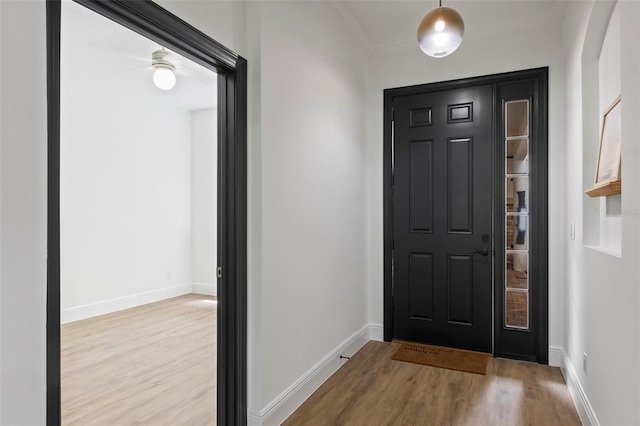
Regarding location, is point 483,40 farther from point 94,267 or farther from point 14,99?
point 94,267

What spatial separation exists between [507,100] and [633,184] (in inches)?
87.3

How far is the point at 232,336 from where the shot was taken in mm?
2176

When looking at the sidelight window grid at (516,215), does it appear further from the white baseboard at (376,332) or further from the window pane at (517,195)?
the white baseboard at (376,332)

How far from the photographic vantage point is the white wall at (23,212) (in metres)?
1.14

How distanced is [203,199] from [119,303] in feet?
6.40

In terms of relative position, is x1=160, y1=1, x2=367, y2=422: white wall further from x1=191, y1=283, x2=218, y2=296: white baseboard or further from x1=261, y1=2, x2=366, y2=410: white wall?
x1=191, y1=283, x2=218, y2=296: white baseboard

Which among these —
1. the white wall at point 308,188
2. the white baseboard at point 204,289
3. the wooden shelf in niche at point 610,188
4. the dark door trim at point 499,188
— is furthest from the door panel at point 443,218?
the white baseboard at point 204,289

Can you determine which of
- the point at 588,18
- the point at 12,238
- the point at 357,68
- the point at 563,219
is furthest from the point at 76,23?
the point at 563,219

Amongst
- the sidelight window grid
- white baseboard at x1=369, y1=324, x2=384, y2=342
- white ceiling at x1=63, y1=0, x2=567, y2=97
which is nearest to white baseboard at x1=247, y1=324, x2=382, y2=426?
white baseboard at x1=369, y1=324, x2=384, y2=342

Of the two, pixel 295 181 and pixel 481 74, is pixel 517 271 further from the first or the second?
pixel 295 181

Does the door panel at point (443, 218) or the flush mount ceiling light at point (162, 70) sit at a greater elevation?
the flush mount ceiling light at point (162, 70)

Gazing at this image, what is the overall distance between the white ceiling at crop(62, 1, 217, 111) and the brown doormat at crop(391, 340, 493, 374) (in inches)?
126

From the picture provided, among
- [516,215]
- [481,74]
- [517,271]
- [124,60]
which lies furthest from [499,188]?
[124,60]

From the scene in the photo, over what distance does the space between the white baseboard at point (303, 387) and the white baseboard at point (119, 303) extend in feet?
10.3
